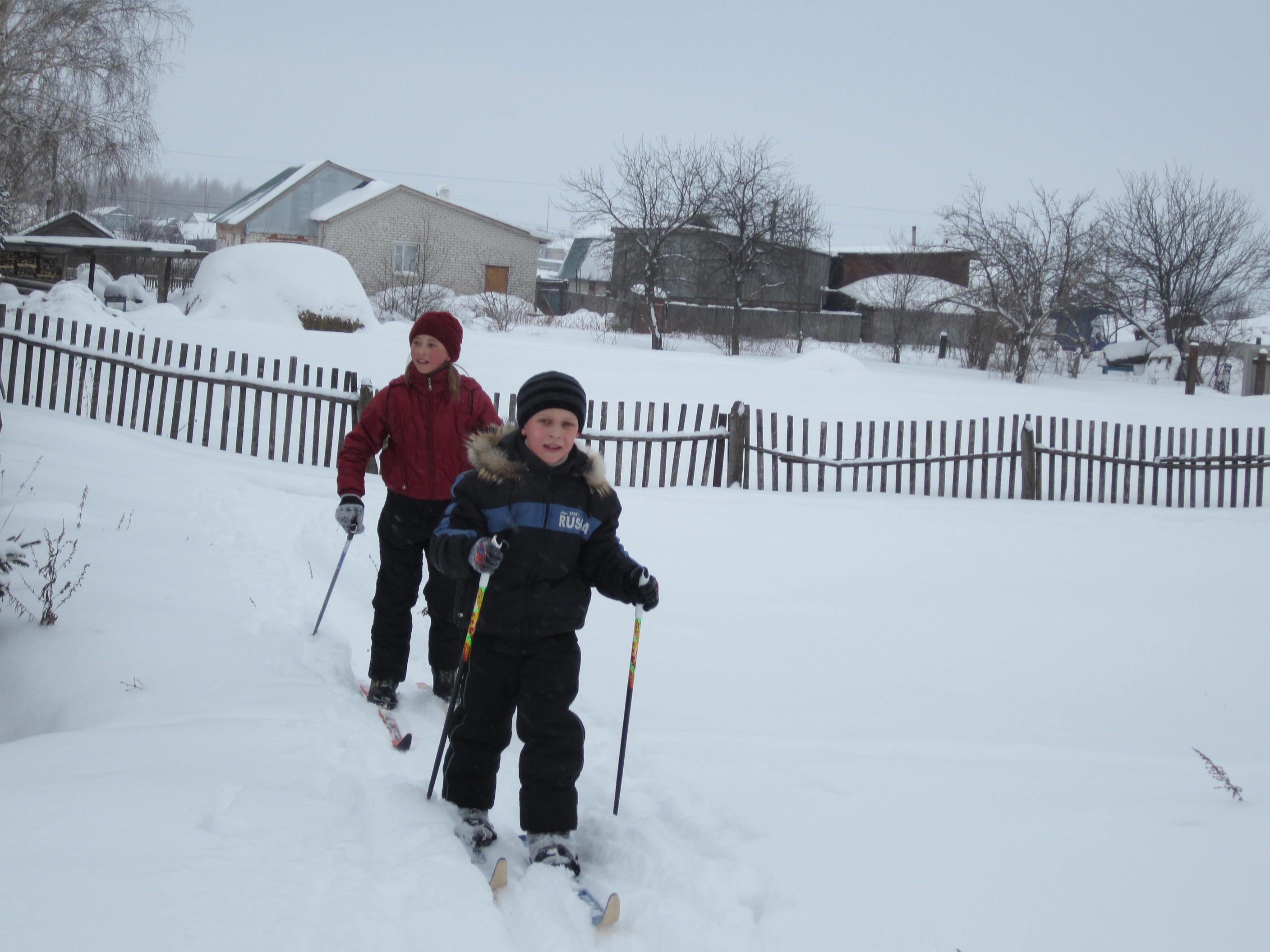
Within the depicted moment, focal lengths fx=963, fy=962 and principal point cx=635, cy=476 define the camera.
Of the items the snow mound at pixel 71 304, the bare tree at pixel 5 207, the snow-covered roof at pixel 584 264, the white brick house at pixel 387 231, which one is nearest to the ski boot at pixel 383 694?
the snow mound at pixel 71 304

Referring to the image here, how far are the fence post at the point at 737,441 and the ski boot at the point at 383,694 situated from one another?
20.8 ft

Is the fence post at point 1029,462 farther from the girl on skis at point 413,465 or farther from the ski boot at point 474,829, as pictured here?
the ski boot at point 474,829

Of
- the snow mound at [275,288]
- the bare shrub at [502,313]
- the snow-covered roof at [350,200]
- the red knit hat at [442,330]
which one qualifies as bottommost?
the red knit hat at [442,330]

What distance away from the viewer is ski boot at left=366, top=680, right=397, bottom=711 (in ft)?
13.2

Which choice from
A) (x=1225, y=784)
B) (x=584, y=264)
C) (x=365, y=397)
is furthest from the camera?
(x=584, y=264)

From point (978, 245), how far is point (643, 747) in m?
28.4

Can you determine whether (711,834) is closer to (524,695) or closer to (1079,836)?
(524,695)

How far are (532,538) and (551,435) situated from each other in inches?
12.6

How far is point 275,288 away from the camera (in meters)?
19.3

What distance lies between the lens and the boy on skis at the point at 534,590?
2.91m

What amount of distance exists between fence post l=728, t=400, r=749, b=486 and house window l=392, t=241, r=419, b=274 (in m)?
31.3

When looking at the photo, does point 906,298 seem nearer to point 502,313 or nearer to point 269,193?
point 502,313

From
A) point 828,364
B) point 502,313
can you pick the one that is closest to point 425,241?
point 502,313

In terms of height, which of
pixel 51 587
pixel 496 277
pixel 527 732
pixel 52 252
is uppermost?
pixel 496 277
